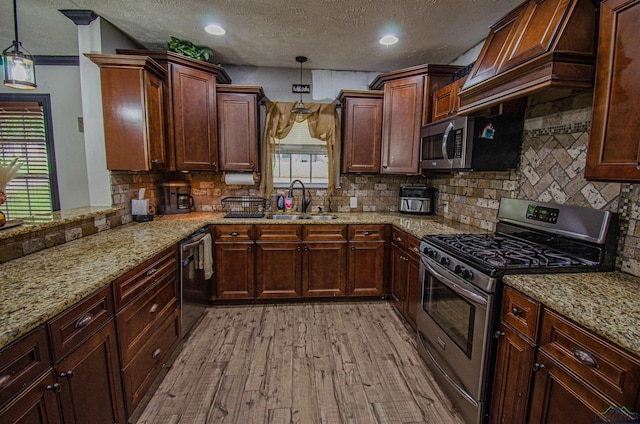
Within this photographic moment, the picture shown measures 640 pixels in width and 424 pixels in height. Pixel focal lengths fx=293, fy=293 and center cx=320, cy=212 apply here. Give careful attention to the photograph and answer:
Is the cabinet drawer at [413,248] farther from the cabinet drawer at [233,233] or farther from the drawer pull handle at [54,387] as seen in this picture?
the drawer pull handle at [54,387]

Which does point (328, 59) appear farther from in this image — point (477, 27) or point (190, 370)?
point (190, 370)

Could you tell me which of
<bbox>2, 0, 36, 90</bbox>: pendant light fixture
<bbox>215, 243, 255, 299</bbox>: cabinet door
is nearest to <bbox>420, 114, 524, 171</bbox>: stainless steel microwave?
<bbox>215, 243, 255, 299</bbox>: cabinet door

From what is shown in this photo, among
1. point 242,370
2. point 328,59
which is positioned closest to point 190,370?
point 242,370

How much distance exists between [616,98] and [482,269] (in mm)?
917

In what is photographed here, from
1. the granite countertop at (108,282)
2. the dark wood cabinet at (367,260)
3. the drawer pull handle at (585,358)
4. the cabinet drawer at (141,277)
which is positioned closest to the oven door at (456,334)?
the granite countertop at (108,282)

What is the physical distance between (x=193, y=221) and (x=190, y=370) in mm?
1299

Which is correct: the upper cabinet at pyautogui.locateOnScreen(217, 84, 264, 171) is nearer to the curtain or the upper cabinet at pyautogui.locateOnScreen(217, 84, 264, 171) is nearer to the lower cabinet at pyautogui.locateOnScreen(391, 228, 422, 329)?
the curtain

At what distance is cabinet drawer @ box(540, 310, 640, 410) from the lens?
92 cm

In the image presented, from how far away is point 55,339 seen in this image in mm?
1081

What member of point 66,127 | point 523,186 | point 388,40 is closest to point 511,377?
point 523,186

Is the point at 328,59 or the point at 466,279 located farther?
the point at 328,59

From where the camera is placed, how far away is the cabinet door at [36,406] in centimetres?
91

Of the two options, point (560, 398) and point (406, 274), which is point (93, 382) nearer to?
point (560, 398)

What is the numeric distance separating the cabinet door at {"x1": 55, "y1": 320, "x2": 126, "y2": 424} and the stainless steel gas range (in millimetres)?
1826
